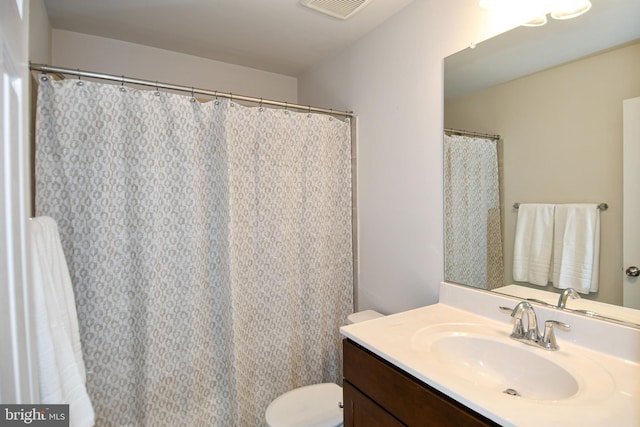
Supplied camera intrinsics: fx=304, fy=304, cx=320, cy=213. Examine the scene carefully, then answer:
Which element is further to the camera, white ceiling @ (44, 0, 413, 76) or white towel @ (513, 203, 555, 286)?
white ceiling @ (44, 0, 413, 76)

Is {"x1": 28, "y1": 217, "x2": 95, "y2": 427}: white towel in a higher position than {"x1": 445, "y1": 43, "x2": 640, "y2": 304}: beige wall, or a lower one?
lower

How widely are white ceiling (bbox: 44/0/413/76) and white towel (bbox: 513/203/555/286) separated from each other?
1.23m

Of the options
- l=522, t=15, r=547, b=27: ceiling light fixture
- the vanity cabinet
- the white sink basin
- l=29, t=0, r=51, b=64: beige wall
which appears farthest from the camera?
l=29, t=0, r=51, b=64: beige wall

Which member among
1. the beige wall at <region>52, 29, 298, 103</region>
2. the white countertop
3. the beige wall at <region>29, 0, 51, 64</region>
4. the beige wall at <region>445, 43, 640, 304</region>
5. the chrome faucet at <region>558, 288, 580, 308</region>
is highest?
the beige wall at <region>52, 29, 298, 103</region>

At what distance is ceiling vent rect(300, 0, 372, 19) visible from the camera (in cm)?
154

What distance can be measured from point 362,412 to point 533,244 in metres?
0.92

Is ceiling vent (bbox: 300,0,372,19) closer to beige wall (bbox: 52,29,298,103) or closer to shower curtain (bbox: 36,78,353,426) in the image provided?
shower curtain (bbox: 36,78,353,426)

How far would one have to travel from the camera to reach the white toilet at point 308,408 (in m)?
1.41

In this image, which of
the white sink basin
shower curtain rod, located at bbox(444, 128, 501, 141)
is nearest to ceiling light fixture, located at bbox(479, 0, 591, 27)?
shower curtain rod, located at bbox(444, 128, 501, 141)

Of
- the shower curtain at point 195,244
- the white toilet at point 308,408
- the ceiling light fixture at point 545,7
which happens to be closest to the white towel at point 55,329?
the shower curtain at point 195,244

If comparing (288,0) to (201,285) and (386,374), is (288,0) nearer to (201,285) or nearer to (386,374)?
(201,285)

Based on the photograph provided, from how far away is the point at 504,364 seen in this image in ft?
3.42

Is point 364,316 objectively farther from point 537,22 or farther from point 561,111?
point 537,22

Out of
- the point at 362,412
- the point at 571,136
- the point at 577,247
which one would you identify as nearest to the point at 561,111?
the point at 571,136
